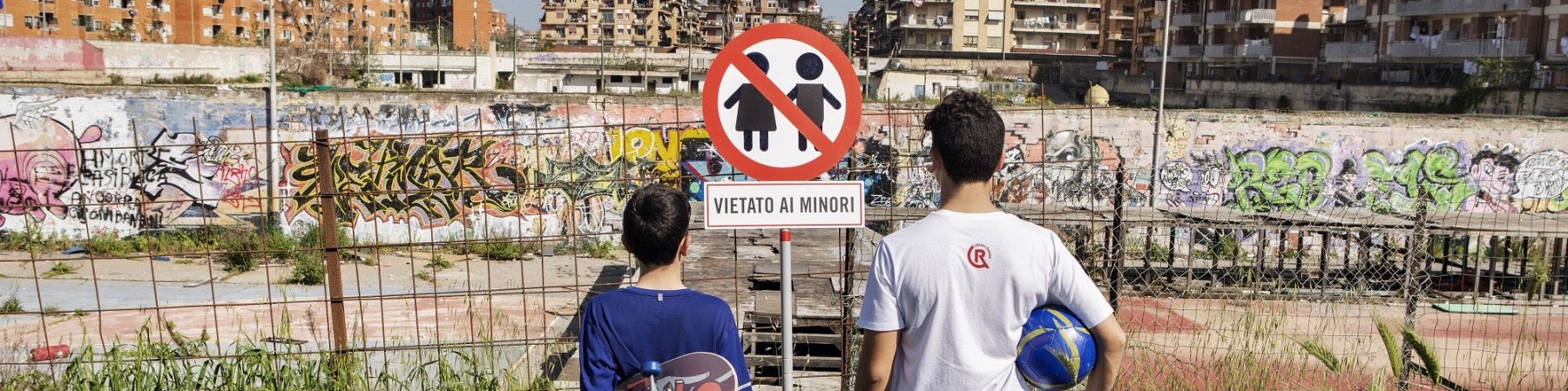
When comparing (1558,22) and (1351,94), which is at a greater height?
(1558,22)

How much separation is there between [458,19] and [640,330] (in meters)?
93.2

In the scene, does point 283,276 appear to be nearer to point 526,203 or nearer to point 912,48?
point 526,203

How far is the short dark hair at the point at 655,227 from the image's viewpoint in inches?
106

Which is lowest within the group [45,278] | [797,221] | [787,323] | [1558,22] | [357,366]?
[45,278]

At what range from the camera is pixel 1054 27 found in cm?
A: 6469

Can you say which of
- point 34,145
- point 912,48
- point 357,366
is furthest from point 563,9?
point 357,366

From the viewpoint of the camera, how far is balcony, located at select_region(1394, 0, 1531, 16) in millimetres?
31734

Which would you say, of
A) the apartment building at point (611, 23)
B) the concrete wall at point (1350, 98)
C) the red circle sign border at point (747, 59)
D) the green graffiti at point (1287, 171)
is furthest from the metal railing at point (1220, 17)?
the apartment building at point (611, 23)

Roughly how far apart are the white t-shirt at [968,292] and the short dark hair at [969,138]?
108 mm

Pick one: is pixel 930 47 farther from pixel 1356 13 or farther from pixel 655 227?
pixel 655 227

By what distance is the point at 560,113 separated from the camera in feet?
49.2

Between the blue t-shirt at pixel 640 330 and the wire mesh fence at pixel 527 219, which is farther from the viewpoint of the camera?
the wire mesh fence at pixel 527 219

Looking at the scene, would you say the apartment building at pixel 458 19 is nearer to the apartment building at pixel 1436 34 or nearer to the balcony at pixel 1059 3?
the balcony at pixel 1059 3

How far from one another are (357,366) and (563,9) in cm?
9485
